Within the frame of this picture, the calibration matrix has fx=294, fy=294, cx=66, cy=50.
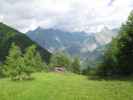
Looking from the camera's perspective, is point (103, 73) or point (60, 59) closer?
point (103, 73)

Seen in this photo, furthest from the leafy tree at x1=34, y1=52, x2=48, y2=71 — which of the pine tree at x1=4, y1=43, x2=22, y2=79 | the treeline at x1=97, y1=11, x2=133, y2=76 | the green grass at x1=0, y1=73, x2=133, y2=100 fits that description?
the green grass at x1=0, y1=73, x2=133, y2=100

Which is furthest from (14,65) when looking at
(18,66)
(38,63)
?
(38,63)

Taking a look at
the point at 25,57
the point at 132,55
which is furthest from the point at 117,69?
the point at 25,57

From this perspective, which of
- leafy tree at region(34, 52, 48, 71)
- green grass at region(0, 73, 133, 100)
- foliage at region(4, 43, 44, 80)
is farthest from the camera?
leafy tree at region(34, 52, 48, 71)

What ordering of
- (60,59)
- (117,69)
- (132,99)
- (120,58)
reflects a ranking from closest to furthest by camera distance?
(132,99) → (120,58) → (117,69) → (60,59)

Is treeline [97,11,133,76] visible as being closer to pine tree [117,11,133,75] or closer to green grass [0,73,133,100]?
pine tree [117,11,133,75]

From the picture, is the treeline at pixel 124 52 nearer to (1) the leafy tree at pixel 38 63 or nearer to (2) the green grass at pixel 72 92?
(2) the green grass at pixel 72 92

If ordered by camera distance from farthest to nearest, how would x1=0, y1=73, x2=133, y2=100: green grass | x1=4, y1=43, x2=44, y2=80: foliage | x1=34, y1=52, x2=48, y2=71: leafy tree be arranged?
1. x1=34, y1=52, x2=48, y2=71: leafy tree
2. x1=4, y1=43, x2=44, y2=80: foliage
3. x1=0, y1=73, x2=133, y2=100: green grass

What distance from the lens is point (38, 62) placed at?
6127 inches

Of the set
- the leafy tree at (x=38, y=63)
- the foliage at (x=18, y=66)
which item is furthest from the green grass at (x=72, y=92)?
the leafy tree at (x=38, y=63)

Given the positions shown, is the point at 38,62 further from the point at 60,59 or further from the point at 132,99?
the point at 132,99

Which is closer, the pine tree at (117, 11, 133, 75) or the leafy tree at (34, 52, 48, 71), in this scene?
the pine tree at (117, 11, 133, 75)

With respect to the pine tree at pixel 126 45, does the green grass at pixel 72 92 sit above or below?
below

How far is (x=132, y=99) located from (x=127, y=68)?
5799 centimetres
